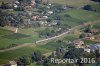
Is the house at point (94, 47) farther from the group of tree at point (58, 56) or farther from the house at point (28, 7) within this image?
the house at point (28, 7)

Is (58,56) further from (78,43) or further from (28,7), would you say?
→ (28,7)

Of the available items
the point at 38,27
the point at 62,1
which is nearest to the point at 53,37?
the point at 38,27

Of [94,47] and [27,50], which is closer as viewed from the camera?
[27,50]

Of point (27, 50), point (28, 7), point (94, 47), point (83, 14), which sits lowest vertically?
point (94, 47)

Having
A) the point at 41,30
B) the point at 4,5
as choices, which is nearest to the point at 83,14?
the point at 41,30

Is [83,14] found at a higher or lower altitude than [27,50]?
higher

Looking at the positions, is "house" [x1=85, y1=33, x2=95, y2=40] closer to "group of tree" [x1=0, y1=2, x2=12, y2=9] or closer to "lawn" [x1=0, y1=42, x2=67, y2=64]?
"lawn" [x1=0, y1=42, x2=67, y2=64]

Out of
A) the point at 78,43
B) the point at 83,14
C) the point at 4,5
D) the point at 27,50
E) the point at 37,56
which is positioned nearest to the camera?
the point at 37,56

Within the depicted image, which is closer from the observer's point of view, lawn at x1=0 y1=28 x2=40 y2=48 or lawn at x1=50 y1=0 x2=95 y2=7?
lawn at x1=0 y1=28 x2=40 y2=48

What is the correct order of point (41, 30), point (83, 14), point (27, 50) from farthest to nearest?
1. point (83, 14)
2. point (41, 30)
3. point (27, 50)

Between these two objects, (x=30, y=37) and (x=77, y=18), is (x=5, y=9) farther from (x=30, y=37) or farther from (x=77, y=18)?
(x=77, y=18)

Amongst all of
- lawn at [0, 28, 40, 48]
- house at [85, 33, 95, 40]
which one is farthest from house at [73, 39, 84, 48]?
lawn at [0, 28, 40, 48]
